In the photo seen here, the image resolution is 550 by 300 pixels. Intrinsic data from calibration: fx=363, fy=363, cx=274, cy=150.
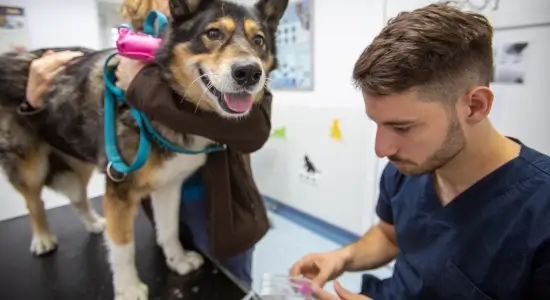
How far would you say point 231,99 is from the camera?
85cm

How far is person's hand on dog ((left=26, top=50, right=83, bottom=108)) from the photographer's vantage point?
3.52ft

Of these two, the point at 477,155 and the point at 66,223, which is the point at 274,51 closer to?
the point at 477,155

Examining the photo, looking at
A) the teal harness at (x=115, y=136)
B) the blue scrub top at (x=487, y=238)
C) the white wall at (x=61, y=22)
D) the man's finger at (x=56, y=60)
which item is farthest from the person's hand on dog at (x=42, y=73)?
the white wall at (x=61, y=22)

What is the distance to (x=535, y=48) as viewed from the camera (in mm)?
1371

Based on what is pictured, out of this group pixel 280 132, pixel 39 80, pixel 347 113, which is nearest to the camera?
pixel 39 80

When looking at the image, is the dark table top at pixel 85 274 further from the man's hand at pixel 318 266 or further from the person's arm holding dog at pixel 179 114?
the person's arm holding dog at pixel 179 114

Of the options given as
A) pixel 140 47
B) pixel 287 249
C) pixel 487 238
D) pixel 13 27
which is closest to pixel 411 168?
pixel 487 238

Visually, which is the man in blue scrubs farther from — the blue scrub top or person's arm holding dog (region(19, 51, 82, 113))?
person's arm holding dog (region(19, 51, 82, 113))

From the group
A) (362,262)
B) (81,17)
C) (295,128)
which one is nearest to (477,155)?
(362,262)

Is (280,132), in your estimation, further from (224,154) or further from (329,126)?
(224,154)

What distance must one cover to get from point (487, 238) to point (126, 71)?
2.81 ft

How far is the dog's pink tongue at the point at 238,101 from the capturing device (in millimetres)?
848

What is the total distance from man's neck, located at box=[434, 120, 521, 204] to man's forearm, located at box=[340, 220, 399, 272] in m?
0.34

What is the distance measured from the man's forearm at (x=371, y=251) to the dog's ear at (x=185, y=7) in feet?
2.41
